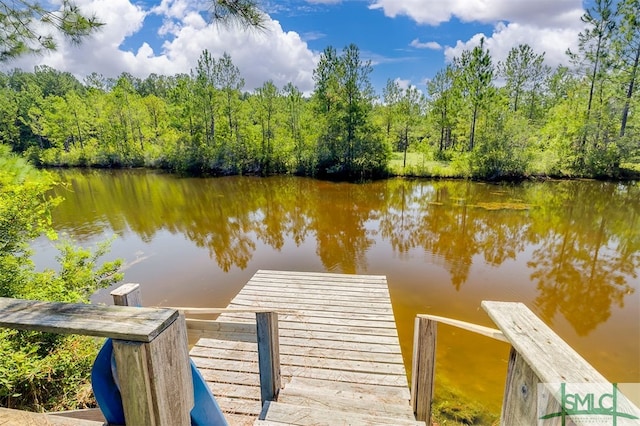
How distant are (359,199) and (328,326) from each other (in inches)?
428

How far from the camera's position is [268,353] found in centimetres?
213

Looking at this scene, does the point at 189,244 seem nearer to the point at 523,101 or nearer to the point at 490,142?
the point at 490,142

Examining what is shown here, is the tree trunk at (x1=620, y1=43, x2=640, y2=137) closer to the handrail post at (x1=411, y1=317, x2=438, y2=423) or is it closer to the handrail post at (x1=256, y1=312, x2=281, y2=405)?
the handrail post at (x1=411, y1=317, x2=438, y2=423)

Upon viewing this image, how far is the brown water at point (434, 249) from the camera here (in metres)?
5.03

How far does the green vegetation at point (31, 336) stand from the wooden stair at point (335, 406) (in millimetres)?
1861

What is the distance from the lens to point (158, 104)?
106 ft

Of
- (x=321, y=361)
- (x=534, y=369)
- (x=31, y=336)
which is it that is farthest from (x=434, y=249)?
(x=534, y=369)

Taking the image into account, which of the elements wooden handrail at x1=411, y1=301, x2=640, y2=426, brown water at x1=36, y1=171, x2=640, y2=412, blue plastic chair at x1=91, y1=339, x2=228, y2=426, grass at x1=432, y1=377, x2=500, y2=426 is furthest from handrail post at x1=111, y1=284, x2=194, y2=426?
brown water at x1=36, y1=171, x2=640, y2=412

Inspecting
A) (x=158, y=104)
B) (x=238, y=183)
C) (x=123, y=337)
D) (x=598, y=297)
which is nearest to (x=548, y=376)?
(x=123, y=337)

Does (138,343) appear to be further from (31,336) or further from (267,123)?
(267,123)

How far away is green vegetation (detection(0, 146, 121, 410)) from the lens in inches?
101

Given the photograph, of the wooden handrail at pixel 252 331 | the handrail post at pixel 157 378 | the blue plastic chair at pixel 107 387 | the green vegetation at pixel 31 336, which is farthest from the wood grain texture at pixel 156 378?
the green vegetation at pixel 31 336

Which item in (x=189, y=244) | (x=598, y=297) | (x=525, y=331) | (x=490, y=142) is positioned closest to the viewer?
(x=525, y=331)

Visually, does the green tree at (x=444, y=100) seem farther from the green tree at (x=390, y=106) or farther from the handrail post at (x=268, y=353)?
the handrail post at (x=268, y=353)
